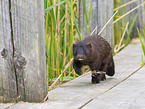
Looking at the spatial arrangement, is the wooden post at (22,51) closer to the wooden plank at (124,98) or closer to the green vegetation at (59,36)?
the wooden plank at (124,98)

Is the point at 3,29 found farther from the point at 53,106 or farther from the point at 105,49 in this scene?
the point at 105,49

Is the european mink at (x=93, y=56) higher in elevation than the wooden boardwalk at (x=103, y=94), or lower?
higher

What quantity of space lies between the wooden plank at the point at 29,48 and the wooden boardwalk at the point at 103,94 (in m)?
0.14

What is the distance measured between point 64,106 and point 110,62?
5.56ft

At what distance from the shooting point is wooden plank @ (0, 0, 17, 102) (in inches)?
112

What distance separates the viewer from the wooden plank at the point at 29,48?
2803mm

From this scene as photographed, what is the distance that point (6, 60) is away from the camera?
2912 mm

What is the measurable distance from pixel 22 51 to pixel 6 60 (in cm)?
17

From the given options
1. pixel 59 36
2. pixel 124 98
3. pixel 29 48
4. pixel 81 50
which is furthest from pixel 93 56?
pixel 29 48

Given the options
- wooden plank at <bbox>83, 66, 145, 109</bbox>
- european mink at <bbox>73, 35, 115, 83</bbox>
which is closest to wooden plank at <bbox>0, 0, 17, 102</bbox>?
wooden plank at <bbox>83, 66, 145, 109</bbox>

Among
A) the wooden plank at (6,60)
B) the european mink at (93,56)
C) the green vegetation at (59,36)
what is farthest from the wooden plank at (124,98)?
the green vegetation at (59,36)

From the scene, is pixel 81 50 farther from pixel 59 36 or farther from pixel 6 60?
pixel 6 60

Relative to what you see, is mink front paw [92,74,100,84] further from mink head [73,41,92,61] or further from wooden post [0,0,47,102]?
wooden post [0,0,47,102]

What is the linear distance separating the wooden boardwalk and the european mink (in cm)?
14
